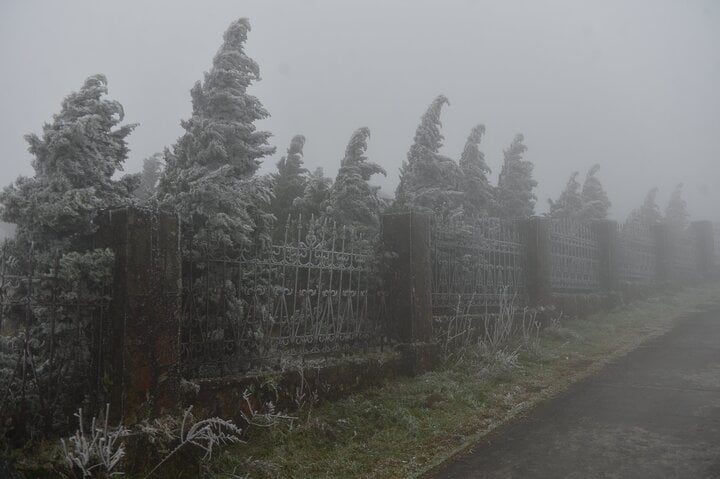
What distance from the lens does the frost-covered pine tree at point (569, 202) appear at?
1880 centimetres

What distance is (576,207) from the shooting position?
19516mm

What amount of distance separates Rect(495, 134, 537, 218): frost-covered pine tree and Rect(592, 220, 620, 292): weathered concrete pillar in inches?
105

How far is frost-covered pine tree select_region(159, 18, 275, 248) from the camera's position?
5.20 metres

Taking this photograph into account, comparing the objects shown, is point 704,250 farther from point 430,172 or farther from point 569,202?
point 430,172

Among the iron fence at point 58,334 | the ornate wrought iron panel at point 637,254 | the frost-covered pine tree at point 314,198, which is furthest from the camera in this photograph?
the ornate wrought iron panel at point 637,254

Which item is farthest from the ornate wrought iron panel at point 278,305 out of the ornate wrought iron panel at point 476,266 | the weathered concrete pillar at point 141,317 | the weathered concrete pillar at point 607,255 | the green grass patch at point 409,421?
the weathered concrete pillar at point 607,255

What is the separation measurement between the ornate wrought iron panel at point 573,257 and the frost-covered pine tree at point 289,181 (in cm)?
550

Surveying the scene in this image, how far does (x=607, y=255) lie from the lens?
13.9 metres

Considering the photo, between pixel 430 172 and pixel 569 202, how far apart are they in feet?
33.0

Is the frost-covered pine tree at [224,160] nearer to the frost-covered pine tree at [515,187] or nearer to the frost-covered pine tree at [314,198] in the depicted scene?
the frost-covered pine tree at [314,198]

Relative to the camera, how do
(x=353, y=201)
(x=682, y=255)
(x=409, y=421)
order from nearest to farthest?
(x=409, y=421) < (x=353, y=201) < (x=682, y=255)

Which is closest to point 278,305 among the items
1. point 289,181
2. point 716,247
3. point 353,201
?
point 353,201

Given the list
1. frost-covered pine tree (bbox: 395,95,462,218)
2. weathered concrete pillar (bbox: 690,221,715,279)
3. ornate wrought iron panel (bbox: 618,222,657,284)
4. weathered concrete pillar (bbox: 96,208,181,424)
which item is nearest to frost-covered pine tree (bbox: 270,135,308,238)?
frost-covered pine tree (bbox: 395,95,462,218)

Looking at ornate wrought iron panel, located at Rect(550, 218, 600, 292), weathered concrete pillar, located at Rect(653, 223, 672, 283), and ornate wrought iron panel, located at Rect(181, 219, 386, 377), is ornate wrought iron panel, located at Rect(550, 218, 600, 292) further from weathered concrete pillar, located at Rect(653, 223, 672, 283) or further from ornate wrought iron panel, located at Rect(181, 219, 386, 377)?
Result: ornate wrought iron panel, located at Rect(181, 219, 386, 377)
